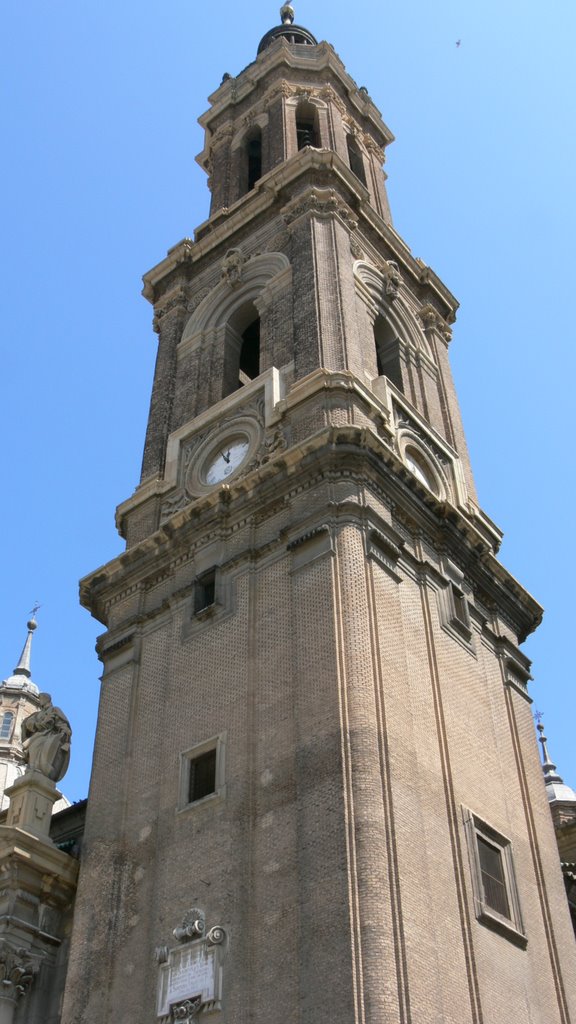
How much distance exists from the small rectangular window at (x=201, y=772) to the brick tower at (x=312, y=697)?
50 mm

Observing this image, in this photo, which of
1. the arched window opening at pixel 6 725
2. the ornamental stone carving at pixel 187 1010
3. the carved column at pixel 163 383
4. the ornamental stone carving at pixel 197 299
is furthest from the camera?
the arched window opening at pixel 6 725

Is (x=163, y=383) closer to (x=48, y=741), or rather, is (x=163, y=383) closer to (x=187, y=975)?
(x=48, y=741)

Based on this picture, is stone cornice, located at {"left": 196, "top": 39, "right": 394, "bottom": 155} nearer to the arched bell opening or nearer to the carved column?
the arched bell opening

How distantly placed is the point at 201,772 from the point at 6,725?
4210cm

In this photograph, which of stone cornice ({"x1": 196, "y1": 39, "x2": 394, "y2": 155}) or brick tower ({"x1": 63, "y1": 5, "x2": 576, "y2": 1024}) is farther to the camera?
stone cornice ({"x1": 196, "y1": 39, "x2": 394, "y2": 155})

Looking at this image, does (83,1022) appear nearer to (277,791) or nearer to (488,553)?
(277,791)

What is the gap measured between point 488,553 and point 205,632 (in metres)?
6.86

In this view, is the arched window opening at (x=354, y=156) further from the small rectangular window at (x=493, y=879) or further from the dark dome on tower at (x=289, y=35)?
the small rectangular window at (x=493, y=879)

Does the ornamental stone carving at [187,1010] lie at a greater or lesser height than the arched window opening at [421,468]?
lesser

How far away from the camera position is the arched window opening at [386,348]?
103 feet

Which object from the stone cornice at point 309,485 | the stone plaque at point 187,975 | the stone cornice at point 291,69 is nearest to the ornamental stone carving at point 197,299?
the stone cornice at point 309,485

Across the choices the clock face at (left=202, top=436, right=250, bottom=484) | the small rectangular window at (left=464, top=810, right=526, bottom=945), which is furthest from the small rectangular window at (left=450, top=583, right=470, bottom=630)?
the clock face at (left=202, top=436, right=250, bottom=484)

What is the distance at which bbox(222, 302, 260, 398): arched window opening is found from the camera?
31.1 m

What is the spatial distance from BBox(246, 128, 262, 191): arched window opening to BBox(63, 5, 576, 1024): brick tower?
307 inches
